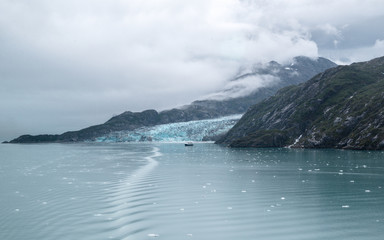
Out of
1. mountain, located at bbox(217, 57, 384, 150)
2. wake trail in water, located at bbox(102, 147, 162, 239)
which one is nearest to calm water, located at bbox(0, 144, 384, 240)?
wake trail in water, located at bbox(102, 147, 162, 239)

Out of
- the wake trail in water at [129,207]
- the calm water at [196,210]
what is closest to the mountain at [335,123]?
the calm water at [196,210]

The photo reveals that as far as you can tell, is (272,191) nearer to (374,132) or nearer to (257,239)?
(257,239)

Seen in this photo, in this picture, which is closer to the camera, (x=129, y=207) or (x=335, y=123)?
(x=129, y=207)

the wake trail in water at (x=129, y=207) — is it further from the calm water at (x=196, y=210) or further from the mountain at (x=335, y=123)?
the mountain at (x=335, y=123)

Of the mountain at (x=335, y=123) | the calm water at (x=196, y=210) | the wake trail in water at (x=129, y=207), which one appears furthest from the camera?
the mountain at (x=335, y=123)

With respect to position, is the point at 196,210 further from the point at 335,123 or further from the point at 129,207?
the point at 335,123

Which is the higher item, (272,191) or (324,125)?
Answer: (324,125)

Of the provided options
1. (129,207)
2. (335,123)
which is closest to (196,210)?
(129,207)

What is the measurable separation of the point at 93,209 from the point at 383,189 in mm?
27708

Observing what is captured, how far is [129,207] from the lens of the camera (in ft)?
88.4

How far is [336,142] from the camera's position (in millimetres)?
140125

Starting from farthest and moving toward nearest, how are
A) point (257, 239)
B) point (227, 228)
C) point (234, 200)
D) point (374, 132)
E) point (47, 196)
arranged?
point (374, 132), point (47, 196), point (234, 200), point (227, 228), point (257, 239)

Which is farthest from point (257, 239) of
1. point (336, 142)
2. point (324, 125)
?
point (324, 125)

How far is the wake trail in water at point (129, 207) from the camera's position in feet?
66.4
